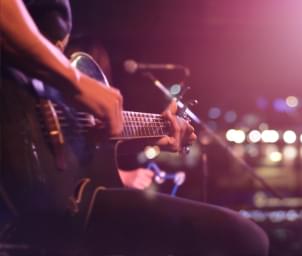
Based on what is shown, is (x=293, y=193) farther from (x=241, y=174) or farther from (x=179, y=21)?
(x=179, y=21)

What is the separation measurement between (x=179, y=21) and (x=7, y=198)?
434 centimetres

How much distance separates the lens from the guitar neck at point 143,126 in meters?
1.62

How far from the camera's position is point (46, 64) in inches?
47.0

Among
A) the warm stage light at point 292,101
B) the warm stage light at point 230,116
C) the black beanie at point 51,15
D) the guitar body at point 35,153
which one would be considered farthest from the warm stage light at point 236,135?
the guitar body at point 35,153

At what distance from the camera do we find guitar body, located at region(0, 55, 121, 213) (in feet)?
4.05

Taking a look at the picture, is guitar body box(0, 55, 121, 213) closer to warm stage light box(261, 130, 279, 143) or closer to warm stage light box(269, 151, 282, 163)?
warm stage light box(261, 130, 279, 143)

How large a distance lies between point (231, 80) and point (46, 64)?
5.62 meters

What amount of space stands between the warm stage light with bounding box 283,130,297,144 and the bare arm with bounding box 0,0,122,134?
5.16 metres

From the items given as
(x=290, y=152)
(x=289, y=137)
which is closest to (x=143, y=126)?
(x=289, y=137)

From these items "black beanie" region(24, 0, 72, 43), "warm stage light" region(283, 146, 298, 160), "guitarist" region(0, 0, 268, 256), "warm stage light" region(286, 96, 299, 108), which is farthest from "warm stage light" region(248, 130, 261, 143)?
"black beanie" region(24, 0, 72, 43)

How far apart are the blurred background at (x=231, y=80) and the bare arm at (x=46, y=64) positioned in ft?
9.04

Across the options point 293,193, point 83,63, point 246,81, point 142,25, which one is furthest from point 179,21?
point 83,63

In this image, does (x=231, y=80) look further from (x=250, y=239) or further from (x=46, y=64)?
(x=46, y=64)

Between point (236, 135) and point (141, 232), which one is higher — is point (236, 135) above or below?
below
